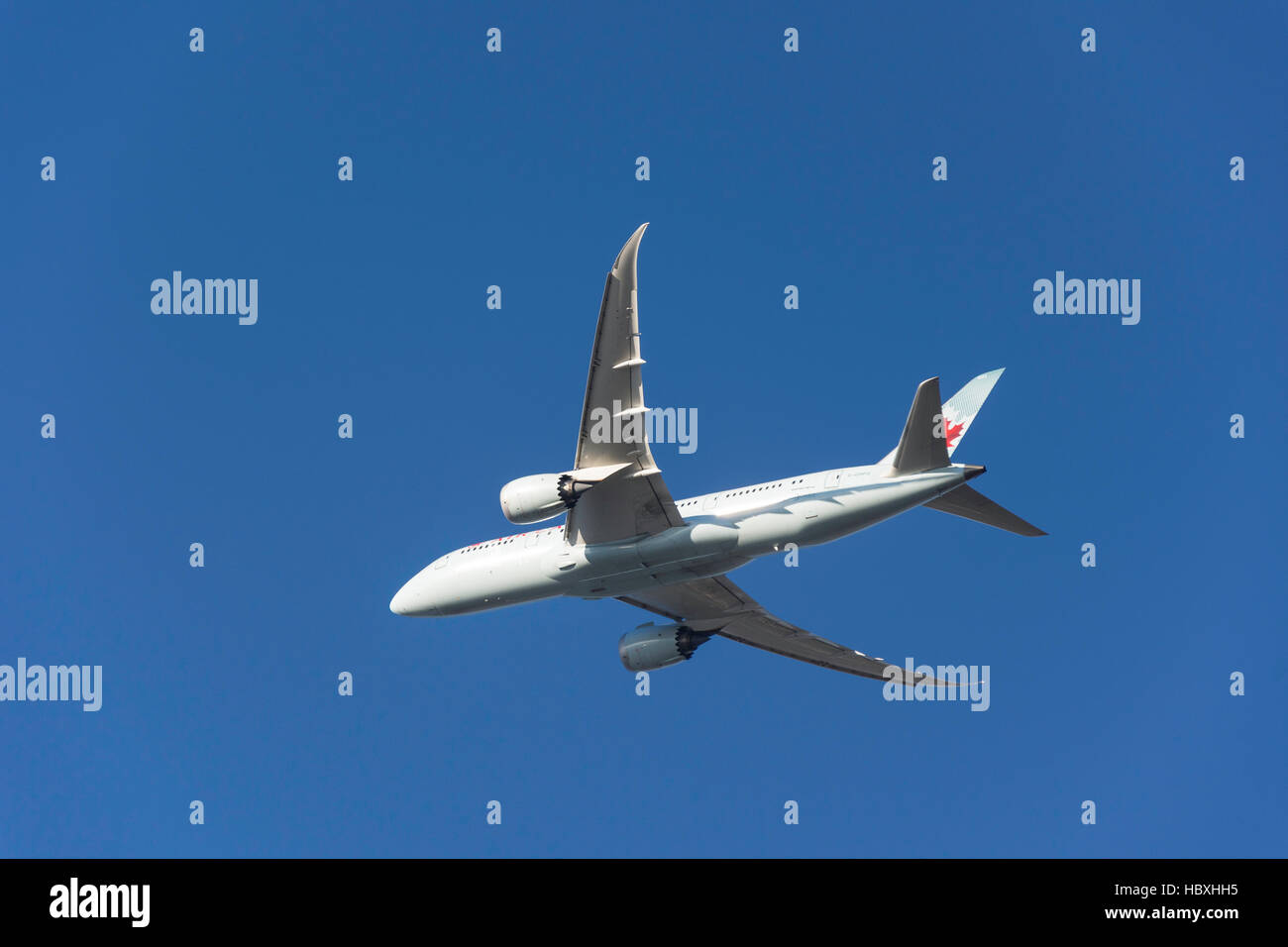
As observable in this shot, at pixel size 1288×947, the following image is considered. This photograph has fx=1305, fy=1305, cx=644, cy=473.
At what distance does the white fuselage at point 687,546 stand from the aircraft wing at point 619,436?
54 cm

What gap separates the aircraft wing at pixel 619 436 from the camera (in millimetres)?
30922

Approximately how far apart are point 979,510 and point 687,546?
26.1 feet

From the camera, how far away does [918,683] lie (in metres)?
45.0

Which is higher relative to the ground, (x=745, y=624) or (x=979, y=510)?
(x=979, y=510)

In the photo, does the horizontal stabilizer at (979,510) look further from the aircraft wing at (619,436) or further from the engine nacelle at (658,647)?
the engine nacelle at (658,647)

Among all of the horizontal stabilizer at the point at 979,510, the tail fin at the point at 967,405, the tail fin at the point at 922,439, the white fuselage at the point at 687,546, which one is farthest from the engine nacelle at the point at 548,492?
the tail fin at the point at 967,405

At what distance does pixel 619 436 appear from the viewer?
33.3m

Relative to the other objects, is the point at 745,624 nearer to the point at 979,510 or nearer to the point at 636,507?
the point at 636,507

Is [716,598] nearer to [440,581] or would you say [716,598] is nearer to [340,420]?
[440,581]

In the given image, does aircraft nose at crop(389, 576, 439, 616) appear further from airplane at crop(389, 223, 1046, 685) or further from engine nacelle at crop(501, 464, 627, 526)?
engine nacelle at crop(501, 464, 627, 526)

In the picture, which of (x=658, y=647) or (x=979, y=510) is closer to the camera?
(x=979, y=510)

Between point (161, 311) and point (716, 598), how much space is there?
2055 cm

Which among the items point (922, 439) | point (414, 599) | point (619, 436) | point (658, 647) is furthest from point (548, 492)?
point (658, 647)
